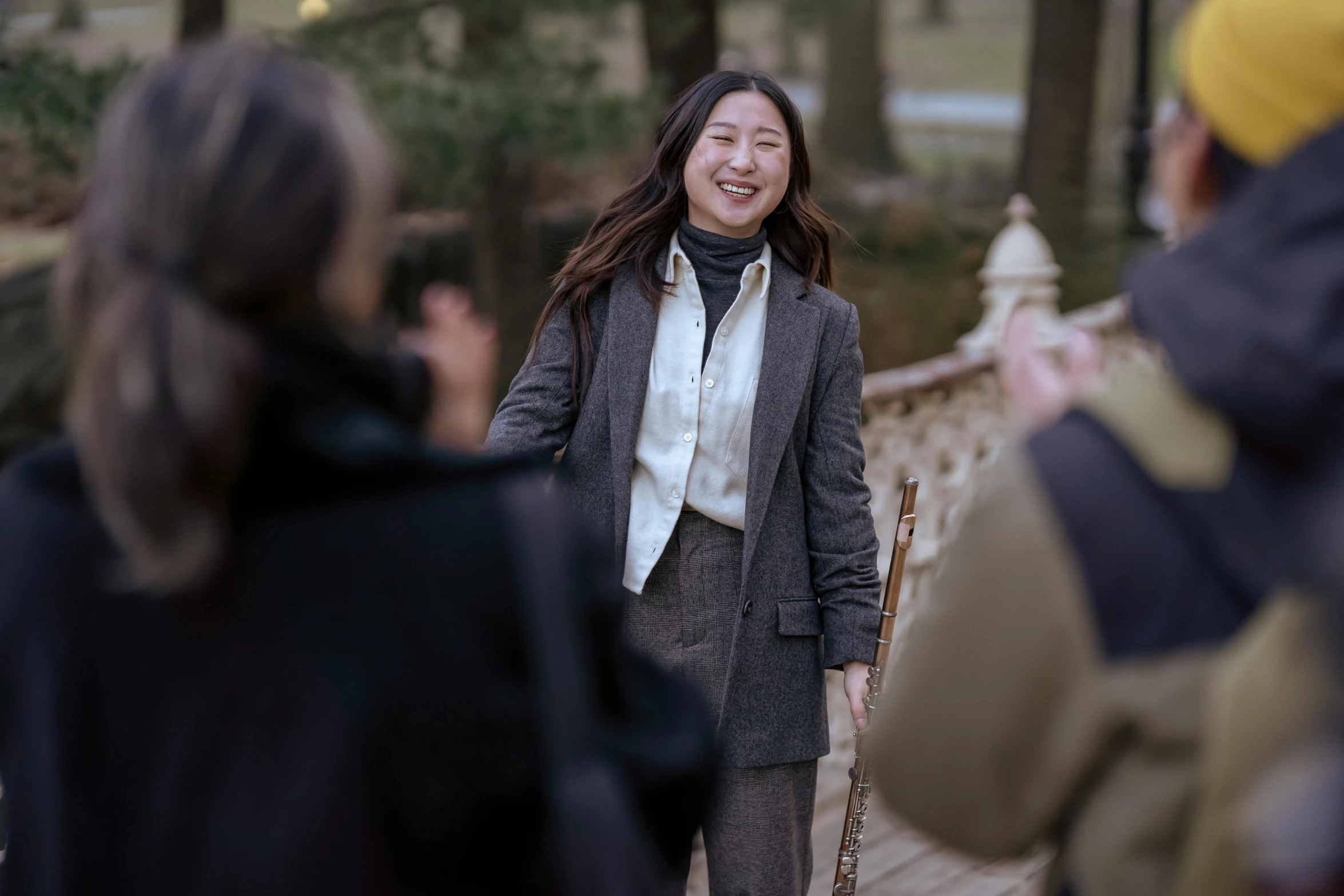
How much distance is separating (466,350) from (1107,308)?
628 cm

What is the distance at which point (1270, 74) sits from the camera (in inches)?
54.2

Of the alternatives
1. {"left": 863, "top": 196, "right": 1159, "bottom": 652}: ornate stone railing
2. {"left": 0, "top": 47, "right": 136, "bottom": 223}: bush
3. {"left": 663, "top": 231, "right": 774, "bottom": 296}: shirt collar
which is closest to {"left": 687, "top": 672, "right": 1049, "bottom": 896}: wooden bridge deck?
{"left": 863, "top": 196, "right": 1159, "bottom": 652}: ornate stone railing

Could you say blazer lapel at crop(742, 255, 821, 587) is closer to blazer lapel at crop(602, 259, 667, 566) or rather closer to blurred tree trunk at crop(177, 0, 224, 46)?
blazer lapel at crop(602, 259, 667, 566)

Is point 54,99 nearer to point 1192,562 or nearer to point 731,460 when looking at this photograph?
point 731,460

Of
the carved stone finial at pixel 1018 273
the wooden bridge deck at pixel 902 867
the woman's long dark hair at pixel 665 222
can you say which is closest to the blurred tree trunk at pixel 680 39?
the carved stone finial at pixel 1018 273

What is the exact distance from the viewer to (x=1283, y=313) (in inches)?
50.0

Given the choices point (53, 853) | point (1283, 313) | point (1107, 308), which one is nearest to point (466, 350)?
point (53, 853)

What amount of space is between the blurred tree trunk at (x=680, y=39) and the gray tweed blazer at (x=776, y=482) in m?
5.97

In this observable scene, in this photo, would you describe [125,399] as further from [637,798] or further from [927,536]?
[927,536]

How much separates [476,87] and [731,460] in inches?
215

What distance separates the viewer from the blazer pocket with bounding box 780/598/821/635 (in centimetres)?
293

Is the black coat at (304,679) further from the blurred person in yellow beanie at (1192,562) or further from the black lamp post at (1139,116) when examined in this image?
the black lamp post at (1139,116)

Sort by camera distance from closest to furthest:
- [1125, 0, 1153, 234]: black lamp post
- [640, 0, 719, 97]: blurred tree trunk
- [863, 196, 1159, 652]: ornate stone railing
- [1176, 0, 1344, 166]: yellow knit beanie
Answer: [1176, 0, 1344, 166]: yellow knit beanie → [863, 196, 1159, 652]: ornate stone railing → [640, 0, 719, 97]: blurred tree trunk → [1125, 0, 1153, 234]: black lamp post

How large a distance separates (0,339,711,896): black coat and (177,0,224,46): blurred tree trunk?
8740 millimetres
